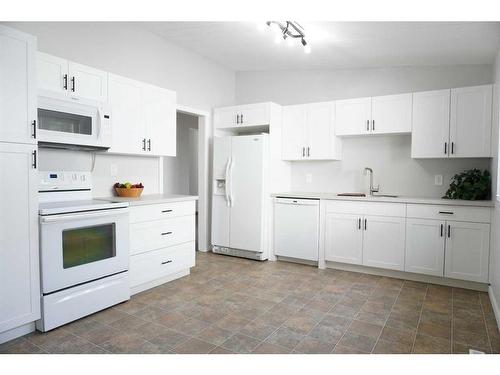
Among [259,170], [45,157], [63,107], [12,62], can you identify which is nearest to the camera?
[12,62]

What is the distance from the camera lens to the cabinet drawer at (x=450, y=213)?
328cm

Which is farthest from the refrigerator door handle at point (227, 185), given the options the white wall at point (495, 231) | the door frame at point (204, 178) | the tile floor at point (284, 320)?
the white wall at point (495, 231)

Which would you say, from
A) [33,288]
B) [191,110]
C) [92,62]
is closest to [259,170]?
[191,110]

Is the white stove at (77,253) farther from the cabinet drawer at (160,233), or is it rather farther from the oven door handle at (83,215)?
the cabinet drawer at (160,233)

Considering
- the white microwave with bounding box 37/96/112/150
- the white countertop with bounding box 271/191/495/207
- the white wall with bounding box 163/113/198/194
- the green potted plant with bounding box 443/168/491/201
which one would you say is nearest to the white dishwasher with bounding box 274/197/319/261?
the white countertop with bounding box 271/191/495/207

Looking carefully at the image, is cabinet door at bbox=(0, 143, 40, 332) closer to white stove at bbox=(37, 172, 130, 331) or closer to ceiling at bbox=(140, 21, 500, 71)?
white stove at bbox=(37, 172, 130, 331)

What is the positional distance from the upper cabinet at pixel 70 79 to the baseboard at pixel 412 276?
10.2 feet

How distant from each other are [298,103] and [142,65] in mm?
2150

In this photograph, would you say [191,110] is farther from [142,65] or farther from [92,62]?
[92,62]

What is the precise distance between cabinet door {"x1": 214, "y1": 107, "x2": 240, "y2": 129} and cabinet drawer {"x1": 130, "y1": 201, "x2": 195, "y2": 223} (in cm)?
155

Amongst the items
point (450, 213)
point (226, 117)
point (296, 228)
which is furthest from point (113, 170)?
point (450, 213)

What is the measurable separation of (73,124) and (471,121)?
3.79 metres

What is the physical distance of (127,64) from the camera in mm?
3684
